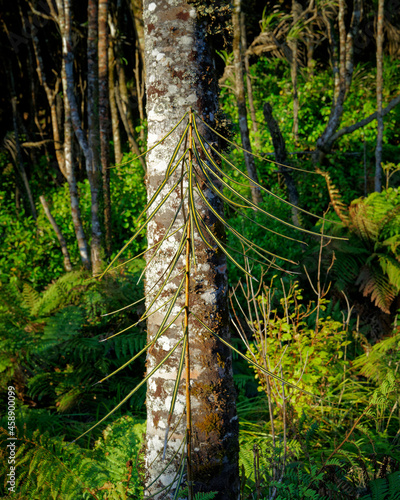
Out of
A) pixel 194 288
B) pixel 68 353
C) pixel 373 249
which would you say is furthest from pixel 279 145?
pixel 194 288

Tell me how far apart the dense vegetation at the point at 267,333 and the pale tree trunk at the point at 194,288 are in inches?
5.7

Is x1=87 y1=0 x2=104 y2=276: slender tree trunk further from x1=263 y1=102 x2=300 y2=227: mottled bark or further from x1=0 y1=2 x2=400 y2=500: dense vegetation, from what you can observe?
x1=263 y1=102 x2=300 y2=227: mottled bark

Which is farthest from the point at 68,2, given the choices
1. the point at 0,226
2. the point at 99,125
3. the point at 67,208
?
the point at 0,226

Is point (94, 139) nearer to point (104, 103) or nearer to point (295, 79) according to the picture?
point (104, 103)

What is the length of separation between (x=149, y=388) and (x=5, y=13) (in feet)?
31.0

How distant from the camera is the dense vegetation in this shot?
184 cm

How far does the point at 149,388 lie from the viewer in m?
1.55

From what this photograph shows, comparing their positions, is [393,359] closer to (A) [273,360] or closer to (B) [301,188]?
(A) [273,360]

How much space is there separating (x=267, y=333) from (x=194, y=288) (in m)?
1.49

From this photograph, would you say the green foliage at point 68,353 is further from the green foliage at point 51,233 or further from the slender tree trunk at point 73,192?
the green foliage at point 51,233

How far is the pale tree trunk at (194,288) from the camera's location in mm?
1432

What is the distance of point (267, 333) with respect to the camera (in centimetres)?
277

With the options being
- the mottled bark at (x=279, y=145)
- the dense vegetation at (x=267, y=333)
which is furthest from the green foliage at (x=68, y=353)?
the mottled bark at (x=279, y=145)

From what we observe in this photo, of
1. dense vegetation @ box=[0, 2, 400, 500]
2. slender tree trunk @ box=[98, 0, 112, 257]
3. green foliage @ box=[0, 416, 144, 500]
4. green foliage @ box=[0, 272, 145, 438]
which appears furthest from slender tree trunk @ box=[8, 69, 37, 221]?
green foliage @ box=[0, 416, 144, 500]
